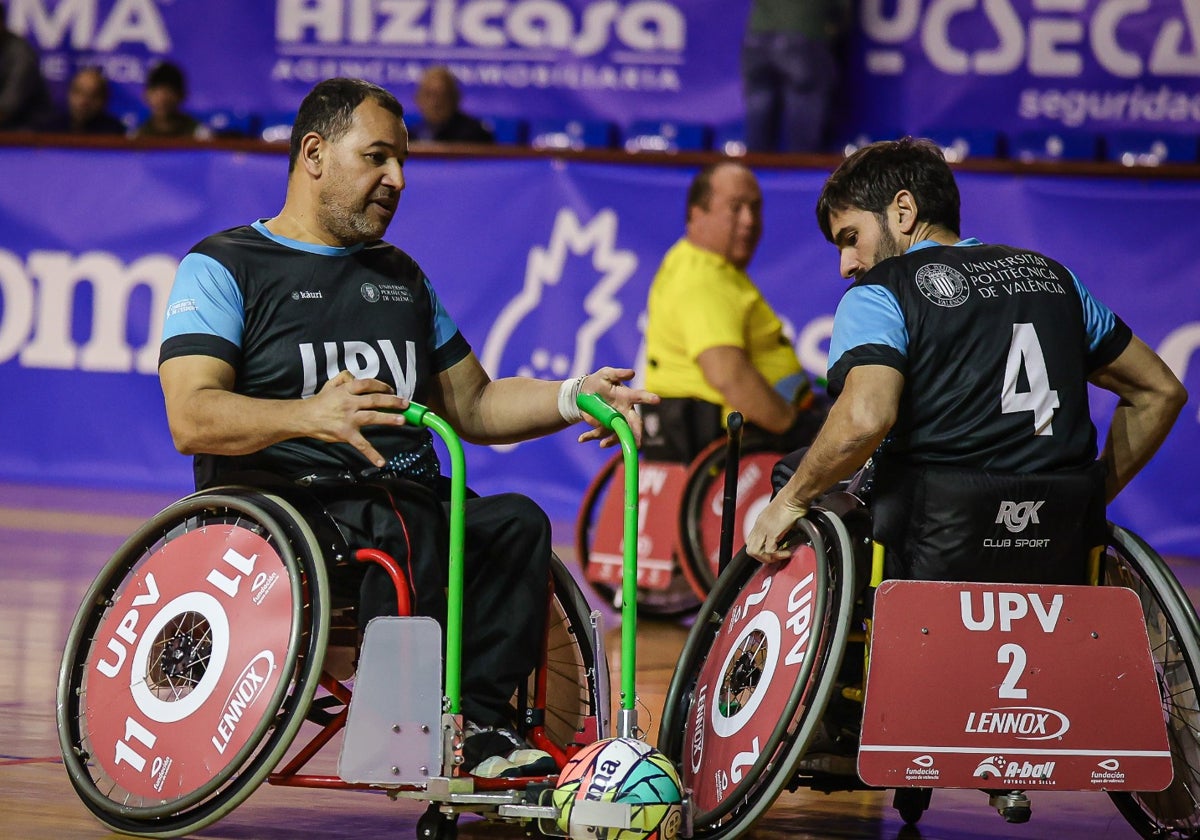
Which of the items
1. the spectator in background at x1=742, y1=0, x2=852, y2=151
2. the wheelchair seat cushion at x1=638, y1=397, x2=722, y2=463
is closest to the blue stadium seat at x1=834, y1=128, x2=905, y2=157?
the spectator in background at x1=742, y1=0, x2=852, y2=151

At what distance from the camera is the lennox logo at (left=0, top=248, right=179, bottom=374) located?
8.95m

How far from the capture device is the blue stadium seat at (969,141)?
9.26 m

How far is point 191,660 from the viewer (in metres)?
3.30

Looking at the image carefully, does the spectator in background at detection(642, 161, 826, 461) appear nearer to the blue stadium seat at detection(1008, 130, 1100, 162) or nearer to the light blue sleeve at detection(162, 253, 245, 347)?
the light blue sleeve at detection(162, 253, 245, 347)

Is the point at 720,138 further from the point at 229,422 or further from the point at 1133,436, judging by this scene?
the point at 229,422

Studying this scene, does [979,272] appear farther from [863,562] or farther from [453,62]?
[453,62]

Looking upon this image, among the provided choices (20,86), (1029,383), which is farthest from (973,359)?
(20,86)

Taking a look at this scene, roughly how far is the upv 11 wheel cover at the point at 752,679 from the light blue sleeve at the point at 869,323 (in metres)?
0.39

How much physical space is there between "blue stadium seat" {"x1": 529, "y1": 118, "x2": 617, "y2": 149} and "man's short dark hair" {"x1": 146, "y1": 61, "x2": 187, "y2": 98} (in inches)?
79.1

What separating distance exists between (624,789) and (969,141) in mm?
6930

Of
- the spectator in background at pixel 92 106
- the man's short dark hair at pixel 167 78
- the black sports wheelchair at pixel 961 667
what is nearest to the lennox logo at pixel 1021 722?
the black sports wheelchair at pixel 961 667

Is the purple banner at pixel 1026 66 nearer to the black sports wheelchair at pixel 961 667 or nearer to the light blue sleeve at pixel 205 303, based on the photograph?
the black sports wheelchair at pixel 961 667

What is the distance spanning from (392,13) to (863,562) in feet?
27.0

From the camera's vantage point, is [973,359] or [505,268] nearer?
[973,359]
